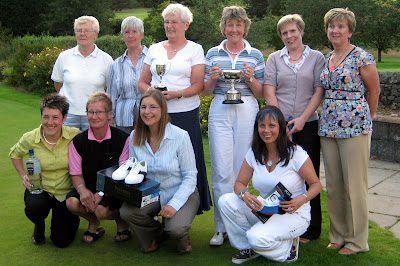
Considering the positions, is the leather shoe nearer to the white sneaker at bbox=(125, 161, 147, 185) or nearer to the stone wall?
the white sneaker at bbox=(125, 161, 147, 185)

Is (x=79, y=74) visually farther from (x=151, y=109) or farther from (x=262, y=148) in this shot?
(x=262, y=148)

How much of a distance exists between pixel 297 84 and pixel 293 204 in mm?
1050

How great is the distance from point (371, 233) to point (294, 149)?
1.37 metres

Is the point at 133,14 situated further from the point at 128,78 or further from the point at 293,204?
the point at 293,204

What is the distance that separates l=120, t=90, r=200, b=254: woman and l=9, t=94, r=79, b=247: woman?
25.6 inches

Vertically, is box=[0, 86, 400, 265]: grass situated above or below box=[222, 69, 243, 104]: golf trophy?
below

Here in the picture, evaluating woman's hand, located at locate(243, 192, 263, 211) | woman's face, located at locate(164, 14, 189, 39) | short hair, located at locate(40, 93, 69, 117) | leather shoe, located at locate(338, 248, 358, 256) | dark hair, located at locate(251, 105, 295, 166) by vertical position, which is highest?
woman's face, located at locate(164, 14, 189, 39)

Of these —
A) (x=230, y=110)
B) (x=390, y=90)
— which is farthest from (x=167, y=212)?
(x=390, y=90)

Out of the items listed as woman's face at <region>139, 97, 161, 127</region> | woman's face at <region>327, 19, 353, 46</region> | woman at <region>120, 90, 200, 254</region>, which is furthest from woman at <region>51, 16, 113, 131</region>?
woman's face at <region>327, 19, 353, 46</region>

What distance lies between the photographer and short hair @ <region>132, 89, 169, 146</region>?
376 centimetres

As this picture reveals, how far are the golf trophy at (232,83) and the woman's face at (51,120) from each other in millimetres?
1440

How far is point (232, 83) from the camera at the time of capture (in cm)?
397

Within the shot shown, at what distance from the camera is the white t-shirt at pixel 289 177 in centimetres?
358

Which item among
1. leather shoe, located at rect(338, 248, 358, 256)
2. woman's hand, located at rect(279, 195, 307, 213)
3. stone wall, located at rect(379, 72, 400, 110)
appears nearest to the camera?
woman's hand, located at rect(279, 195, 307, 213)
